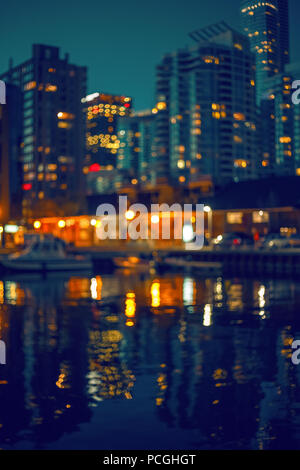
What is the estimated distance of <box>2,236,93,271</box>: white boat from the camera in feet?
208

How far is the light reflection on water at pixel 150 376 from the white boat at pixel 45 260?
23.9 meters

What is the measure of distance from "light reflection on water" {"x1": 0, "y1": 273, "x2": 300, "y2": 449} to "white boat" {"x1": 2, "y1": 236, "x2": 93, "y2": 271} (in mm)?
23927

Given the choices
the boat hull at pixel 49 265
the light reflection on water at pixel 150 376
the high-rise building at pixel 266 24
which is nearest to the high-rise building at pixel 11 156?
the boat hull at pixel 49 265

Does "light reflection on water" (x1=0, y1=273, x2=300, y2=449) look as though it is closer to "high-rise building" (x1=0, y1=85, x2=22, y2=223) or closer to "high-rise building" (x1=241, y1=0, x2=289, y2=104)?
"high-rise building" (x1=241, y1=0, x2=289, y2=104)

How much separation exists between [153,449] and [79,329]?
54.8 ft

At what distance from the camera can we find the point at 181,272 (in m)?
67.8

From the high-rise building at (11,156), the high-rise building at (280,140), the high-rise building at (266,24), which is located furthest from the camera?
the high-rise building at (280,140)

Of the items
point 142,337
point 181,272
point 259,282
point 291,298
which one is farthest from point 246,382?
point 181,272

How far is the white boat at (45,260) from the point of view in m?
63.5

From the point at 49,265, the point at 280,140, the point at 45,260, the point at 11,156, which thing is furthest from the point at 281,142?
the point at 49,265

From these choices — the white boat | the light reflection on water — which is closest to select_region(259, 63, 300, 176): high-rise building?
the white boat

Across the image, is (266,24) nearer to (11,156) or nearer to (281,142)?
(11,156)

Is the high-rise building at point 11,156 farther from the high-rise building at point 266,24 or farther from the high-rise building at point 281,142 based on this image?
the high-rise building at point 266,24
